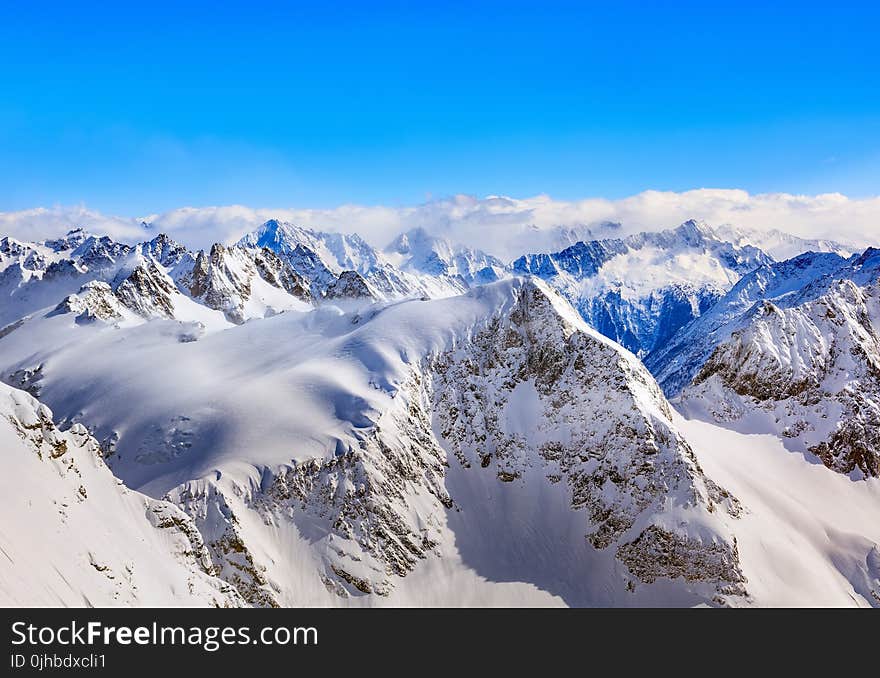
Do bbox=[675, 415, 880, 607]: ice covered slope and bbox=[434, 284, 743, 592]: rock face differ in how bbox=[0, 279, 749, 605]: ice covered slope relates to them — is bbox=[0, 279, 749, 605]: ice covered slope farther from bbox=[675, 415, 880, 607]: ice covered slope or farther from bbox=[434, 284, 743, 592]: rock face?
bbox=[675, 415, 880, 607]: ice covered slope

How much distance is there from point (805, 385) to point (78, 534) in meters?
180

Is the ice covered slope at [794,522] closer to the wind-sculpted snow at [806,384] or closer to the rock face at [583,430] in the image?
the wind-sculpted snow at [806,384]

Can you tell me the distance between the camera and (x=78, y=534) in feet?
196

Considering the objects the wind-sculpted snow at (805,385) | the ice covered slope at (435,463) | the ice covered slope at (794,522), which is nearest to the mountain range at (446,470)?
the ice covered slope at (435,463)

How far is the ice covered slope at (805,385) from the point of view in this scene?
158 metres

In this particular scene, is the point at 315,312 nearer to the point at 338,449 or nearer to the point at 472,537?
the point at 338,449

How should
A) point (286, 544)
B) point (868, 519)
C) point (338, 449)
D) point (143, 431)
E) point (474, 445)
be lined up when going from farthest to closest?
1. point (868, 519)
2. point (474, 445)
3. point (143, 431)
4. point (338, 449)
5. point (286, 544)

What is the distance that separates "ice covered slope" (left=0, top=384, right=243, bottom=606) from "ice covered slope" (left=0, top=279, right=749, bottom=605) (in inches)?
727

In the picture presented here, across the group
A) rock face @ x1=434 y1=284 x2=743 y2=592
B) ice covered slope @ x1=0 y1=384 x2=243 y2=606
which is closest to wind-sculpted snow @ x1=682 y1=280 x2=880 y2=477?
rock face @ x1=434 y1=284 x2=743 y2=592

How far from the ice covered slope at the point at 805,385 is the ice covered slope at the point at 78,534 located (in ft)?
488
